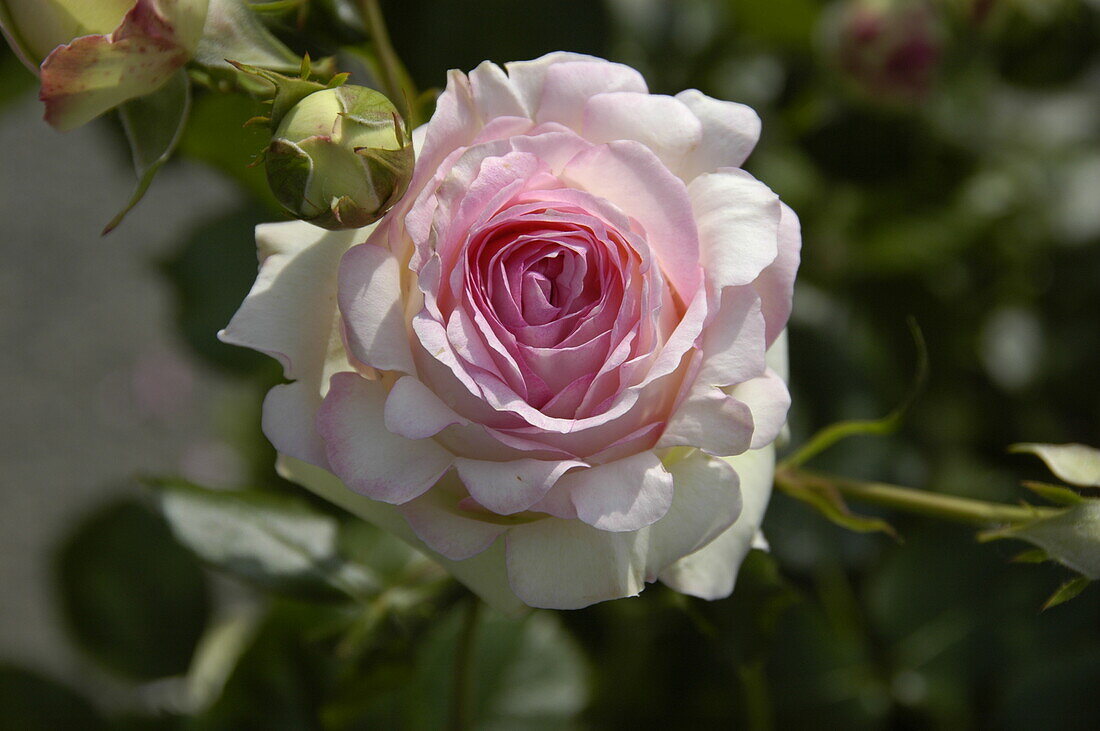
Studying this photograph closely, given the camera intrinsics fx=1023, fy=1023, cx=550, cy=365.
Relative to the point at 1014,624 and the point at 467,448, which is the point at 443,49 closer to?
the point at 467,448

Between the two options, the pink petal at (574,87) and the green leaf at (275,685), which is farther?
the green leaf at (275,685)

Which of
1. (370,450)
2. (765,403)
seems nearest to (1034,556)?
(765,403)

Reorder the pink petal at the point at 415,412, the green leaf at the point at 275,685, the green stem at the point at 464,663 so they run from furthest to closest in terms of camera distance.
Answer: the green leaf at the point at 275,685, the green stem at the point at 464,663, the pink petal at the point at 415,412

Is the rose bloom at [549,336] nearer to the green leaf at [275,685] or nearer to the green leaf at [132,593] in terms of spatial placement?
the green leaf at [275,685]

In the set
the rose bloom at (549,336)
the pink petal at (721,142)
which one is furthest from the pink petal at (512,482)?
the pink petal at (721,142)

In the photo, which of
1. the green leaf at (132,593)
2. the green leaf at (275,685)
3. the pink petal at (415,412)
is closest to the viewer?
the pink petal at (415,412)

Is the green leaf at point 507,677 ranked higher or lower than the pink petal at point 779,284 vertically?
lower

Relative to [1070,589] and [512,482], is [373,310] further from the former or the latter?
[1070,589]
